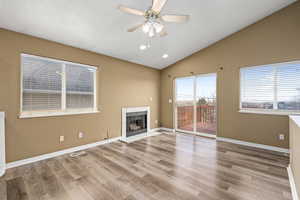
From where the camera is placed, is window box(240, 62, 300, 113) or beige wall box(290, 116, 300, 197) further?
window box(240, 62, 300, 113)

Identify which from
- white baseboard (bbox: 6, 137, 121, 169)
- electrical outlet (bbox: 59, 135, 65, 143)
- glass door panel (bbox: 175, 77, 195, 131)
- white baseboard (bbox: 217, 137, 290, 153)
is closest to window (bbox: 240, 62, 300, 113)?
white baseboard (bbox: 217, 137, 290, 153)

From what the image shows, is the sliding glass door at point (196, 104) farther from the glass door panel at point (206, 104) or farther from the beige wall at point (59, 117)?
the beige wall at point (59, 117)

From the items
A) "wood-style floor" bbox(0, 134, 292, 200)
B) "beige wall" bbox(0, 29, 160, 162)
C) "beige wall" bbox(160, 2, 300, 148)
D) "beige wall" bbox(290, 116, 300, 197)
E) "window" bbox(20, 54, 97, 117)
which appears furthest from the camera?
"beige wall" bbox(160, 2, 300, 148)

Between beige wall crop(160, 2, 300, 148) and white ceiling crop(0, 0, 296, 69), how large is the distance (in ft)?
0.92

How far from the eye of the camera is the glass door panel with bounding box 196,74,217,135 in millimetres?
4480

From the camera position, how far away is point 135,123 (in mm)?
4770

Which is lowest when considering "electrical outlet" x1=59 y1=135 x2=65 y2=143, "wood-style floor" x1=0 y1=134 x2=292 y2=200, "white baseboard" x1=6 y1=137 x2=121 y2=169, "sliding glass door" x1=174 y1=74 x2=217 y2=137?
"wood-style floor" x1=0 y1=134 x2=292 y2=200

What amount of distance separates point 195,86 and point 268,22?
98.9 inches

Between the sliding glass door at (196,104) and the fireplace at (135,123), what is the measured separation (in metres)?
1.25

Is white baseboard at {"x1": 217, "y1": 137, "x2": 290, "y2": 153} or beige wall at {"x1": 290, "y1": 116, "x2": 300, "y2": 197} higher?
beige wall at {"x1": 290, "y1": 116, "x2": 300, "y2": 197}

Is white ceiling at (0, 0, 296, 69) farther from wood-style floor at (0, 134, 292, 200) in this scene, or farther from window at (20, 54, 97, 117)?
wood-style floor at (0, 134, 292, 200)

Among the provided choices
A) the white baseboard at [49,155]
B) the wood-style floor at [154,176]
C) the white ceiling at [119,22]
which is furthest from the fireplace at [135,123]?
the white ceiling at [119,22]

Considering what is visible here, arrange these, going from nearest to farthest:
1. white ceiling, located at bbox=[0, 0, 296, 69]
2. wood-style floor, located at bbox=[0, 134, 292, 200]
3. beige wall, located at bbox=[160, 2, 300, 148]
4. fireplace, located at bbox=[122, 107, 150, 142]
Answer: wood-style floor, located at bbox=[0, 134, 292, 200] < white ceiling, located at bbox=[0, 0, 296, 69] < beige wall, located at bbox=[160, 2, 300, 148] < fireplace, located at bbox=[122, 107, 150, 142]

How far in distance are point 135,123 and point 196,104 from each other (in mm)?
2311
